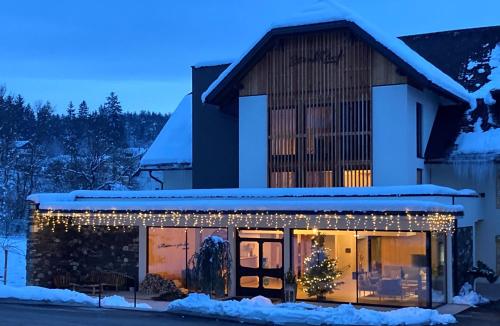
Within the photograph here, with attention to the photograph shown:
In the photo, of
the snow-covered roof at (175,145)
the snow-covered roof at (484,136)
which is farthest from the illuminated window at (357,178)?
the snow-covered roof at (175,145)

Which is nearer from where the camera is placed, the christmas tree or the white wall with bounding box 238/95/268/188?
the christmas tree

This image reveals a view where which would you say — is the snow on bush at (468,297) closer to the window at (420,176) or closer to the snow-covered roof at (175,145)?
the window at (420,176)

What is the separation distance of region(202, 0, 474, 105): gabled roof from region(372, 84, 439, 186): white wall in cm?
92

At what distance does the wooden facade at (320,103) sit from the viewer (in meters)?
24.0

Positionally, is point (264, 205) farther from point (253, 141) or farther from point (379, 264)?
point (253, 141)

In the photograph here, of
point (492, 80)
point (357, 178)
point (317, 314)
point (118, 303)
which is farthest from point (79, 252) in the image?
point (492, 80)

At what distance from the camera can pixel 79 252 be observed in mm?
25797

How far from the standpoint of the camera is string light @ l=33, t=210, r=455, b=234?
65.3ft

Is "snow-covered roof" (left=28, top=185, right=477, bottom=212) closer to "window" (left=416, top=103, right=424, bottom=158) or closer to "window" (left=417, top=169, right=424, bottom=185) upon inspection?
"window" (left=417, top=169, right=424, bottom=185)

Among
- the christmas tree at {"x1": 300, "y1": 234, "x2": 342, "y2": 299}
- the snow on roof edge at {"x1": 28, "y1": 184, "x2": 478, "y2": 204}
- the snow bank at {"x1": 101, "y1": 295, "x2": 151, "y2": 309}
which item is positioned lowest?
the snow bank at {"x1": 101, "y1": 295, "x2": 151, "y2": 309}

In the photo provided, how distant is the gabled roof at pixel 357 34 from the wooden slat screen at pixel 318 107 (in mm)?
642

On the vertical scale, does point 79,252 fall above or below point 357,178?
below

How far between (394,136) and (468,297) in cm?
583

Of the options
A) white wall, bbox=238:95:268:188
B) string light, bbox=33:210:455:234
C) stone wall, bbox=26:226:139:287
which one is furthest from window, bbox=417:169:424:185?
stone wall, bbox=26:226:139:287
